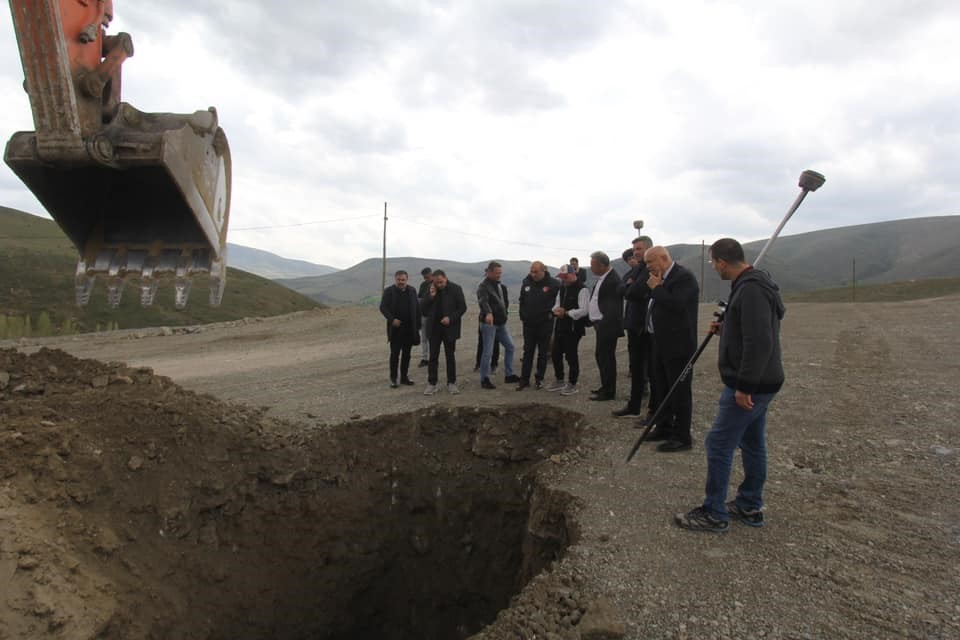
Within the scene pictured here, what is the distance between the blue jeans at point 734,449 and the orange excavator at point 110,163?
3.70 m

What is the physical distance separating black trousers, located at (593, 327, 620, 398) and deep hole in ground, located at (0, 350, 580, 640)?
2.76 ft

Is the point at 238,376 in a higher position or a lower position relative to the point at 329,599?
higher

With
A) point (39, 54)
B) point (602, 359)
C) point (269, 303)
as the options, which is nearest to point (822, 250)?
point (269, 303)

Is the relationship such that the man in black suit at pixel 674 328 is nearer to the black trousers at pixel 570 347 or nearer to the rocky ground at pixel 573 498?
the rocky ground at pixel 573 498

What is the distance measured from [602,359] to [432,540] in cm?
279

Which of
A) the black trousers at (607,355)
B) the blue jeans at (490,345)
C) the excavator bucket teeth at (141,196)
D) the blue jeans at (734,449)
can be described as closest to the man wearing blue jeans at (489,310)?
the blue jeans at (490,345)

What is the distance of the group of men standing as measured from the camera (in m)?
3.32

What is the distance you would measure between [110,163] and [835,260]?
7817 cm

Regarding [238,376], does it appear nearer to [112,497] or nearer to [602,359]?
[112,497]

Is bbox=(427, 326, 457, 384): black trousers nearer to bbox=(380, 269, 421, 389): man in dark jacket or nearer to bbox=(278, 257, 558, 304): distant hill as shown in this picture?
bbox=(380, 269, 421, 389): man in dark jacket

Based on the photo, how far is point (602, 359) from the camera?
6.42 metres

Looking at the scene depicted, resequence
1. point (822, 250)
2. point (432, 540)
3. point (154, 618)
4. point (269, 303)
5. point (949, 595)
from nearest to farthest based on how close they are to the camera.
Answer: point (949, 595) → point (154, 618) → point (432, 540) → point (269, 303) → point (822, 250)

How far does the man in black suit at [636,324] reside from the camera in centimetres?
552

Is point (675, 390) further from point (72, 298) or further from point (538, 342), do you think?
point (72, 298)
